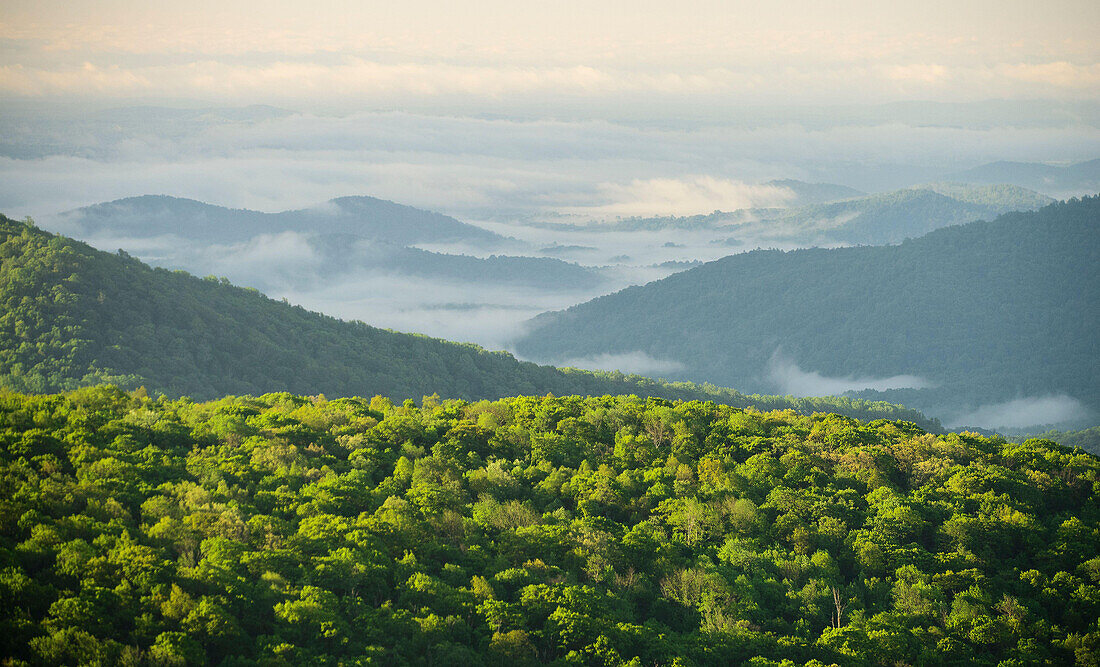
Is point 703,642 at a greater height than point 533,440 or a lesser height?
lesser

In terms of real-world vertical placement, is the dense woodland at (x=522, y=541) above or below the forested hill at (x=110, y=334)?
below

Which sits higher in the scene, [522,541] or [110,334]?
[110,334]

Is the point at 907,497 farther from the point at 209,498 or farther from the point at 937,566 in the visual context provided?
the point at 209,498

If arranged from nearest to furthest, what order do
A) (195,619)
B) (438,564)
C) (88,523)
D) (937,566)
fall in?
(195,619)
(88,523)
(438,564)
(937,566)

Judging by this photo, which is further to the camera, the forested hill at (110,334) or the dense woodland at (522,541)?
the forested hill at (110,334)

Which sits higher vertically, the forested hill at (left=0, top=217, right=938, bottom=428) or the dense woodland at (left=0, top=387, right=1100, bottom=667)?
the forested hill at (left=0, top=217, right=938, bottom=428)

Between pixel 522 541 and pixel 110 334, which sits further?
pixel 110 334

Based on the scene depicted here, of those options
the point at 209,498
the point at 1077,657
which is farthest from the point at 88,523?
the point at 1077,657

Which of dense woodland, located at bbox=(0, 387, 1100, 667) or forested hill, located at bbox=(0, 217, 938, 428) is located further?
forested hill, located at bbox=(0, 217, 938, 428)
